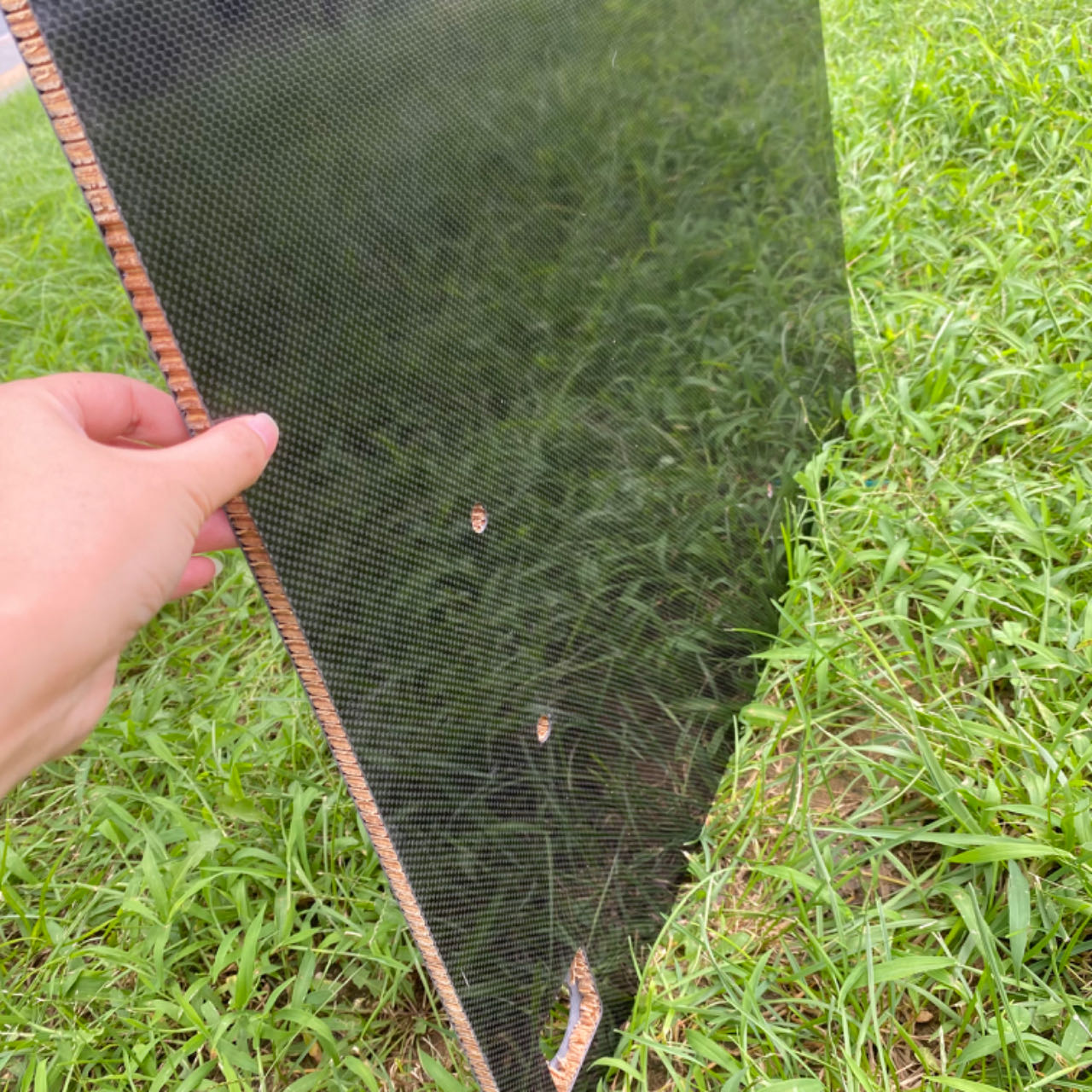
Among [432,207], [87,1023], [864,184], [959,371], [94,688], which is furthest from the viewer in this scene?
[864,184]

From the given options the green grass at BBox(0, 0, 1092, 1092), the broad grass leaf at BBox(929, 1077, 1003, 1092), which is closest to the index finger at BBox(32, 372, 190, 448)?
the green grass at BBox(0, 0, 1092, 1092)

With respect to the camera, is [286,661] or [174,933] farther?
[286,661]

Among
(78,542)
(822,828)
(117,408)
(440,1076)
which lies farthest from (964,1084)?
(117,408)

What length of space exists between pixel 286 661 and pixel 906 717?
1201 millimetres

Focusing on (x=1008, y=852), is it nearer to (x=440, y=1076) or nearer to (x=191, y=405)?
(x=440, y=1076)

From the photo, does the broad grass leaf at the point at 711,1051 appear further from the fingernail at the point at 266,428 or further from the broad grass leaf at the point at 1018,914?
the fingernail at the point at 266,428

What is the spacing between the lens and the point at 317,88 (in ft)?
2.30

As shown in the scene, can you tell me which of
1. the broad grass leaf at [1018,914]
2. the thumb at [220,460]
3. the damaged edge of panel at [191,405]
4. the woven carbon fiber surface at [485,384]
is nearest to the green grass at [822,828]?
the broad grass leaf at [1018,914]

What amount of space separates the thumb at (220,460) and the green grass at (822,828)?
2.71 feet

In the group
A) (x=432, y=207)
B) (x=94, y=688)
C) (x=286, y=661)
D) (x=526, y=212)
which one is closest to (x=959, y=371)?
(x=526, y=212)

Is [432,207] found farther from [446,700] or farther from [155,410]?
[446,700]

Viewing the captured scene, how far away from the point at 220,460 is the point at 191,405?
58mm

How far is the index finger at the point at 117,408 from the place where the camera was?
792 mm

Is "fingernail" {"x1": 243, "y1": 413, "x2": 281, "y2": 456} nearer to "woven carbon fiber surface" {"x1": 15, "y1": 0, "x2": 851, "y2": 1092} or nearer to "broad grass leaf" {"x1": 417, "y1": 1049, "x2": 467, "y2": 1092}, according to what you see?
"woven carbon fiber surface" {"x1": 15, "y1": 0, "x2": 851, "y2": 1092}
